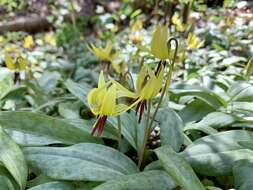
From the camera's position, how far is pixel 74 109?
1.82 m

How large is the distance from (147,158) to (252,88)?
0.58 metres

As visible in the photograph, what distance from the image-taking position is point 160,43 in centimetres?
120

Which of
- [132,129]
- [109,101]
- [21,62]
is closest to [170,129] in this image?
[132,129]

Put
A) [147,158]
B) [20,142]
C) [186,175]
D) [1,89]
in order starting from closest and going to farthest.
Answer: [186,175]
[20,142]
[147,158]
[1,89]

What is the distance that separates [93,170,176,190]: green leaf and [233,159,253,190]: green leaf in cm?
16

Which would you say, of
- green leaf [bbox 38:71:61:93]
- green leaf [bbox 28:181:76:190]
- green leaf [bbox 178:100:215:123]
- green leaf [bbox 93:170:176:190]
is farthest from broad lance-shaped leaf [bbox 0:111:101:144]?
green leaf [bbox 38:71:61:93]

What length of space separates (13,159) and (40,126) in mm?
225

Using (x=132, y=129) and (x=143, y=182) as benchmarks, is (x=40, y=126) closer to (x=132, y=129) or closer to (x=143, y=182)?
(x=132, y=129)

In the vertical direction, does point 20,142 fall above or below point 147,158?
above

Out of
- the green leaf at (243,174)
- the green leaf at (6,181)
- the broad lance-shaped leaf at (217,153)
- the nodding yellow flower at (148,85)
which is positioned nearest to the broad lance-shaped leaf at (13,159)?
the green leaf at (6,181)

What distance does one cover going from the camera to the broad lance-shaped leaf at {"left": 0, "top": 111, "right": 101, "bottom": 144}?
4.21 feet

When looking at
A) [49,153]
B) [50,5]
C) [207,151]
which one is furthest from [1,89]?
[50,5]

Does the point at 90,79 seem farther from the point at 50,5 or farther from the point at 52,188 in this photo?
the point at 50,5

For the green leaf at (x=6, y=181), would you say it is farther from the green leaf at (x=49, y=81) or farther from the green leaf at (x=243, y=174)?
the green leaf at (x=49, y=81)
